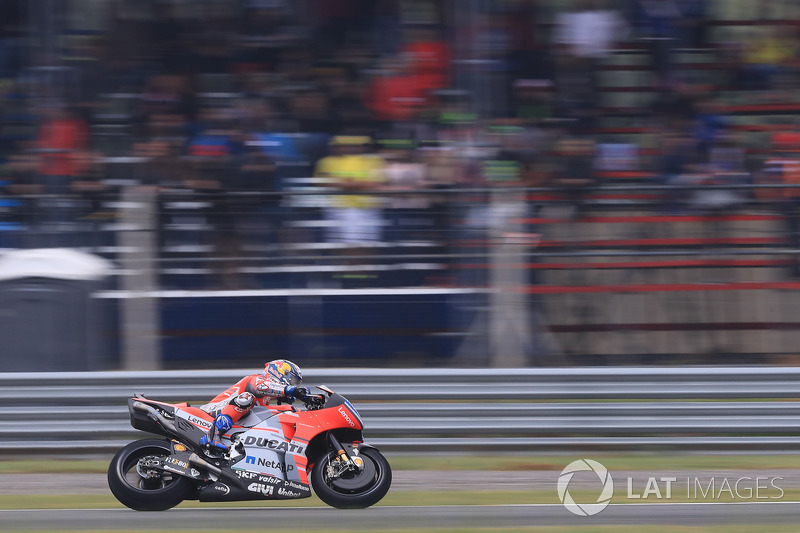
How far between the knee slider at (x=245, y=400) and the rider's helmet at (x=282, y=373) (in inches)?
5.4

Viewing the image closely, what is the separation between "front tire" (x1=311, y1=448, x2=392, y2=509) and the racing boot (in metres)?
0.49

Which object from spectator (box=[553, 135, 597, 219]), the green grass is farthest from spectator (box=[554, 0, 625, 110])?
the green grass

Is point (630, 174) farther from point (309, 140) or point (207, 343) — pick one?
point (207, 343)

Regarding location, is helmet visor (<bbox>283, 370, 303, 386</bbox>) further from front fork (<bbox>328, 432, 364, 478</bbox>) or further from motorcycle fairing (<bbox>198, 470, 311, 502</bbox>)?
motorcycle fairing (<bbox>198, 470, 311, 502</bbox>)

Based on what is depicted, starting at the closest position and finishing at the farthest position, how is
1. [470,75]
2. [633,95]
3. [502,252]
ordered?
[502,252] < [470,75] < [633,95]

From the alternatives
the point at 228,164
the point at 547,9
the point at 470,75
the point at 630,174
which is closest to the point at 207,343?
the point at 228,164

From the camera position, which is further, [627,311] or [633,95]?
[633,95]

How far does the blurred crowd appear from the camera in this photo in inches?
342

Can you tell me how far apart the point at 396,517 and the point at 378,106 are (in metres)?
4.63

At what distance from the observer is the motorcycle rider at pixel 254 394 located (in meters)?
5.58

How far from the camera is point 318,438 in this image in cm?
563

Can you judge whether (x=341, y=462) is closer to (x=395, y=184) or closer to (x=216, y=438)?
(x=216, y=438)

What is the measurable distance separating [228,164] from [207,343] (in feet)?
5.09

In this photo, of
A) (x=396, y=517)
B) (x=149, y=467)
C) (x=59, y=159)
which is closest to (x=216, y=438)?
(x=149, y=467)
